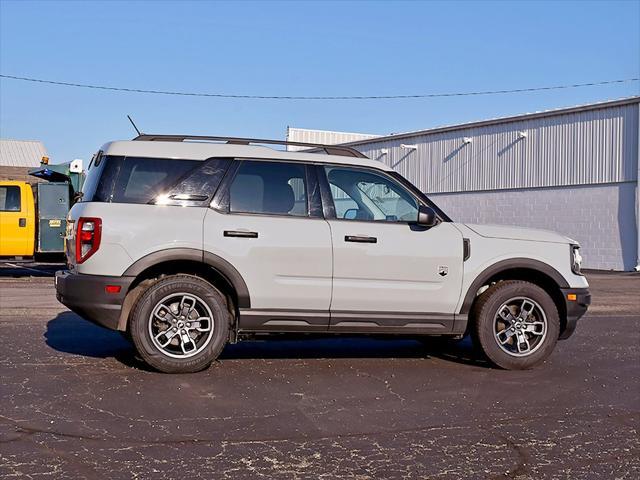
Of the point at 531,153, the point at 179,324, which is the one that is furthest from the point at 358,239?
the point at 531,153

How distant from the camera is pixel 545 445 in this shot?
526 centimetres

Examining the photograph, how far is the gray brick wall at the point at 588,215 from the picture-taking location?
2805 cm

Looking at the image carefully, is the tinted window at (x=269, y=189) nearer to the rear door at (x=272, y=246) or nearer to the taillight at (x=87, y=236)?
the rear door at (x=272, y=246)

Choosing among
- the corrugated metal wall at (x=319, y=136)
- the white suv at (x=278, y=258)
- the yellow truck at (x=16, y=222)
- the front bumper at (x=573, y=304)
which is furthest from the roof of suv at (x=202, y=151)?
the corrugated metal wall at (x=319, y=136)

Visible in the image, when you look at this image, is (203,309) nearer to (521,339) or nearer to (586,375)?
(521,339)

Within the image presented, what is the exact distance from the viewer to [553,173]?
30.6 m

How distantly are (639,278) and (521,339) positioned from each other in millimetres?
18422

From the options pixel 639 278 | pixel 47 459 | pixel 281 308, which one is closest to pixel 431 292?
pixel 281 308

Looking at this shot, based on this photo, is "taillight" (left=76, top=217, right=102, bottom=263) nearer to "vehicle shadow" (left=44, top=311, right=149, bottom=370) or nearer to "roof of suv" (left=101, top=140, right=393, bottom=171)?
"roof of suv" (left=101, top=140, right=393, bottom=171)

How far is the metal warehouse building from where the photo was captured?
28172 mm

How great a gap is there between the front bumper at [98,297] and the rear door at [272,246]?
841mm

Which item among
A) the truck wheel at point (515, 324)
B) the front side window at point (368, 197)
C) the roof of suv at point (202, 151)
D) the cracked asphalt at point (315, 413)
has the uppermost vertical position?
the roof of suv at point (202, 151)

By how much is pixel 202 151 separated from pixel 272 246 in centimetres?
108

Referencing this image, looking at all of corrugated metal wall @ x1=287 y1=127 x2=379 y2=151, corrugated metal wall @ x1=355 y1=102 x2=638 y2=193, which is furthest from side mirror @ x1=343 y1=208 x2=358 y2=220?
corrugated metal wall @ x1=287 y1=127 x2=379 y2=151
